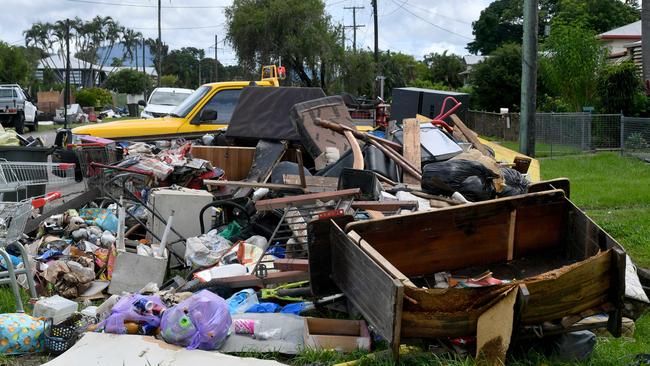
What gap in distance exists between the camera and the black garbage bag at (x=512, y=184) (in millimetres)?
7621

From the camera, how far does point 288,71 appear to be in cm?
4512

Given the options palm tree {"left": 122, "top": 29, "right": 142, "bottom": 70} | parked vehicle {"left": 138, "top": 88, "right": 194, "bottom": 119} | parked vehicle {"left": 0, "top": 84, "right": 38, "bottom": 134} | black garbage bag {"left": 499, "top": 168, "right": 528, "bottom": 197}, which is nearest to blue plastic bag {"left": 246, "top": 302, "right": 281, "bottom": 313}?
black garbage bag {"left": 499, "top": 168, "right": 528, "bottom": 197}

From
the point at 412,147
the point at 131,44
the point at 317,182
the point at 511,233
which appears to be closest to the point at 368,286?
the point at 511,233

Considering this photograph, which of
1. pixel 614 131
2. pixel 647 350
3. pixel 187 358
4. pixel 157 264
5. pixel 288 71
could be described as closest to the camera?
pixel 187 358

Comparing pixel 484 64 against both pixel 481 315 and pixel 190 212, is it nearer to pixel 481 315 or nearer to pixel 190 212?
pixel 190 212

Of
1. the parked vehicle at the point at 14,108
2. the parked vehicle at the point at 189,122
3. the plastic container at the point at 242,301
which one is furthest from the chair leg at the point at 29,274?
the parked vehicle at the point at 14,108

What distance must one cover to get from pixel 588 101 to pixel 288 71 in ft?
71.8

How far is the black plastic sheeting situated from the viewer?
36.0 feet

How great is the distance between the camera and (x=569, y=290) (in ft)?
15.7

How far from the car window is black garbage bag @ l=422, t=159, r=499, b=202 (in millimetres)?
6586

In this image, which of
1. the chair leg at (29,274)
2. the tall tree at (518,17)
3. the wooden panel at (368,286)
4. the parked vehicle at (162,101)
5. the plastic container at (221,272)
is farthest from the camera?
the tall tree at (518,17)

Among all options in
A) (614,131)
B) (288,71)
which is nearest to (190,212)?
(614,131)

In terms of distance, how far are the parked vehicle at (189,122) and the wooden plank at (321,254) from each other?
7.99 metres

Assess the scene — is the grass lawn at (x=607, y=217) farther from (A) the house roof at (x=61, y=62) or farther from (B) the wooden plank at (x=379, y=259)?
(A) the house roof at (x=61, y=62)
